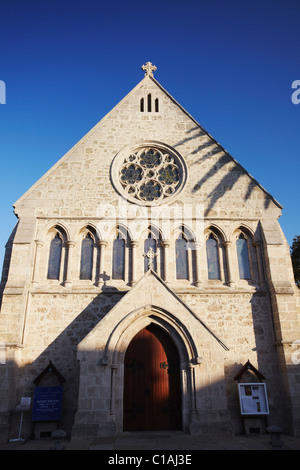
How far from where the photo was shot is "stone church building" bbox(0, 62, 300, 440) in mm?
10836

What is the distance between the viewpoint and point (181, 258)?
13.7 metres

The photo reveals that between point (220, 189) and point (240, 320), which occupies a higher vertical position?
point (220, 189)

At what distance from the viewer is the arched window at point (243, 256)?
13590 mm

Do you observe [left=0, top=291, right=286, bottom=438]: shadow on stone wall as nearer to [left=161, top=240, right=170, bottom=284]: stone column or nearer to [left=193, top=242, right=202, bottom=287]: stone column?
[left=161, top=240, right=170, bottom=284]: stone column

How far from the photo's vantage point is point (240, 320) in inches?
493

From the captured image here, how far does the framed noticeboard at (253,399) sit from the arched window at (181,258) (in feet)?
14.1

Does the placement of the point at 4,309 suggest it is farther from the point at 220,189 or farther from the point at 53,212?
the point at 220,189

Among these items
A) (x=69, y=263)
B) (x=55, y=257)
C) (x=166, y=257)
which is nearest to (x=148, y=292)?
(x=166, y=257)

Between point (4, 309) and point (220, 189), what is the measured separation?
939cm

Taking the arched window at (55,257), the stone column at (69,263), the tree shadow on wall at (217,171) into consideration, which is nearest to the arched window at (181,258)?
the tree shadow on wall at (217,171)

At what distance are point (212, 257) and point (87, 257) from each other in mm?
4906

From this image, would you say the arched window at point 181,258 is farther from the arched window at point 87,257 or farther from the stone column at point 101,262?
the arched window at point 87,257

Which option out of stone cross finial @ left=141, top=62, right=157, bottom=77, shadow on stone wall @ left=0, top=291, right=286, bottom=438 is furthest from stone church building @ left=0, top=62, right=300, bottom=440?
stone cross finial @ left=141, top=62, right=157, bottom=77
